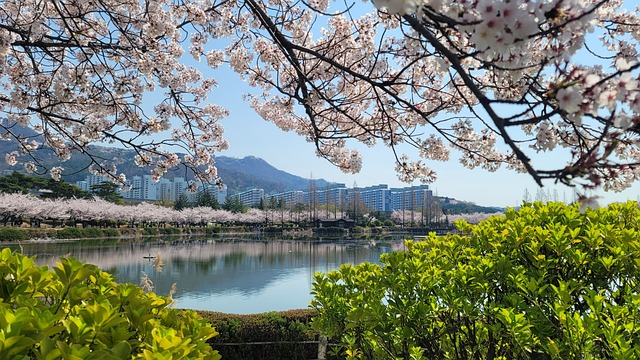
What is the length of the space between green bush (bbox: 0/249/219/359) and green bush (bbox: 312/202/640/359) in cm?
120

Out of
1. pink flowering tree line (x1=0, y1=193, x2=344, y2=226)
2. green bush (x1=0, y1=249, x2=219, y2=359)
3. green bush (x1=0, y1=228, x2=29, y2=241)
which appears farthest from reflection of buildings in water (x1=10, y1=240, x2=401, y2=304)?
pink flowering tree line (x1=0, y1=193, x2=344, y2=226)

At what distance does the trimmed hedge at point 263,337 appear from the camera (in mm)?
4812

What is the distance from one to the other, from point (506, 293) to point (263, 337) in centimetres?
354

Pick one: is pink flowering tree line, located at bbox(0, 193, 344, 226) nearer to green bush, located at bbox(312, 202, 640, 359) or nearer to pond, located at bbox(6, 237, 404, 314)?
pond, located at bbox(6, 237, 404, 314)

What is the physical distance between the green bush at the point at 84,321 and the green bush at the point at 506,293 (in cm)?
120

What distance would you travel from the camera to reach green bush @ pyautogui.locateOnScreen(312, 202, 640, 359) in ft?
5.31

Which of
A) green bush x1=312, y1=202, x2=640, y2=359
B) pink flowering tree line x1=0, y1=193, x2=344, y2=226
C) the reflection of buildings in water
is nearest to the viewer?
green bush x1=312, y1=202, x2=640, y2=359

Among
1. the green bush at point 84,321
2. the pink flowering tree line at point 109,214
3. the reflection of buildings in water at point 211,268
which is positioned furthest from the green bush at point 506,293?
the pink flowering tree line at point 109,214

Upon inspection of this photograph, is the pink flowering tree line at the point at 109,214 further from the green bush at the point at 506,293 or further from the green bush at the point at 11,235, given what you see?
Result: the green bush at the point at 506,293

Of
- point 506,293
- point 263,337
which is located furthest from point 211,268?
point 506,293

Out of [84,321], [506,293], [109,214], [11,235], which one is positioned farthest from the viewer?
[109,214]

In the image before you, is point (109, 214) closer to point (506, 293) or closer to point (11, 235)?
point (11, 235)

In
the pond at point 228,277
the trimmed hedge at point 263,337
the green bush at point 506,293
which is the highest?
the green bush at point 506,293

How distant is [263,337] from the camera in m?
4.93
